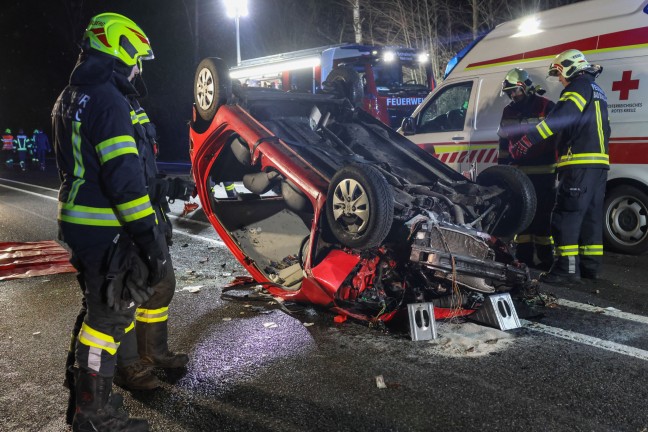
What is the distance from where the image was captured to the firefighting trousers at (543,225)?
18.0ft

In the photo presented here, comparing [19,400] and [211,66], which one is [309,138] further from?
[19,400]

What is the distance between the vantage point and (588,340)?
11.7 feet

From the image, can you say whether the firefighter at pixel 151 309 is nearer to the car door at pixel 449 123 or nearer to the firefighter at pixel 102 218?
the firefighter at pixel 102 218

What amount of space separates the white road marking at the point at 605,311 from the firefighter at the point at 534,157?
1.18m

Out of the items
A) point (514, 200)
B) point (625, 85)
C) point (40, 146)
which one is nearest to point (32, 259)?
point (514, 200)

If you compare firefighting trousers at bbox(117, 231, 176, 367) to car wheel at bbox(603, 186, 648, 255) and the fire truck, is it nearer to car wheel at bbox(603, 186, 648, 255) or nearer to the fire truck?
car wheel at bbox(603, 186, 648, 255)

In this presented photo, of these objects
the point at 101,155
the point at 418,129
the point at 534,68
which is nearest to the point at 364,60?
the point at 418,129

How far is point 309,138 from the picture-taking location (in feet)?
16.7

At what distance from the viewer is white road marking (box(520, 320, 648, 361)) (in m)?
3.37

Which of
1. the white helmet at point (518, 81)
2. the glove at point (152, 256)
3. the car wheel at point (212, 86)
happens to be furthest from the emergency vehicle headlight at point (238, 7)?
the glove at point (152, 256)

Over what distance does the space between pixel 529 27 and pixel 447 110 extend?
4.42ft

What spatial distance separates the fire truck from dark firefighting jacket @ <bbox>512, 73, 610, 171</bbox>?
765cm

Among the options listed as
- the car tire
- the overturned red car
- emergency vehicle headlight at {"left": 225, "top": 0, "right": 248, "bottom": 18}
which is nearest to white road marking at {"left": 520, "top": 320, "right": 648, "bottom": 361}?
the overturned red car

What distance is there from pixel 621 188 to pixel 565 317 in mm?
2418
